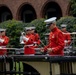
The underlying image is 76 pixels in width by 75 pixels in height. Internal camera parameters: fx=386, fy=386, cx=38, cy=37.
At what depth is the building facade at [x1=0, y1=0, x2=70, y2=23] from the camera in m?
30.4

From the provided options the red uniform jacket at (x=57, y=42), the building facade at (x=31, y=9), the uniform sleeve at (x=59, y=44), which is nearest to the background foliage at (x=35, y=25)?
the building facade at (x=31, y=9)

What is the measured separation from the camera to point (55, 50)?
32.3 feet

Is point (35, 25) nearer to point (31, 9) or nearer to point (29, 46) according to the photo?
point (31, 9)

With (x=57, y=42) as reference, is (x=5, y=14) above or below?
above

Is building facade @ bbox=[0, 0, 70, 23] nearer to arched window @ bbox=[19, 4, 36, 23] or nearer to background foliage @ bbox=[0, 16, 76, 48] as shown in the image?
arched window @ bbox=[19, 4, 36, 23]

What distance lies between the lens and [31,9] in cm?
3347

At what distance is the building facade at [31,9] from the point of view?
30364 mm

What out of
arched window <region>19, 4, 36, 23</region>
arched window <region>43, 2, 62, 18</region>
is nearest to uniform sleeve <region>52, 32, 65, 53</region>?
arched window <region>43, 2, 62, 18</region>

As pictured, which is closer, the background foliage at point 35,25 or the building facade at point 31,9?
the background foliage at point 35,25

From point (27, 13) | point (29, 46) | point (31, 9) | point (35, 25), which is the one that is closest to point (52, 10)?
point (31, 9)

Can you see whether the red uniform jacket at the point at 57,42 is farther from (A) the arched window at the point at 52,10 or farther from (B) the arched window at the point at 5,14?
(B) the arched window at the point at 5,14

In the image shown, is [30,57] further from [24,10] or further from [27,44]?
[24,10]

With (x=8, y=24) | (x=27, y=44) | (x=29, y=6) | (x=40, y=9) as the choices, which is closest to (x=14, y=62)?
(x=27, y=44)

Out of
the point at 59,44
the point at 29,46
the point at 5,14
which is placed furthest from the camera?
the point at 5,14
